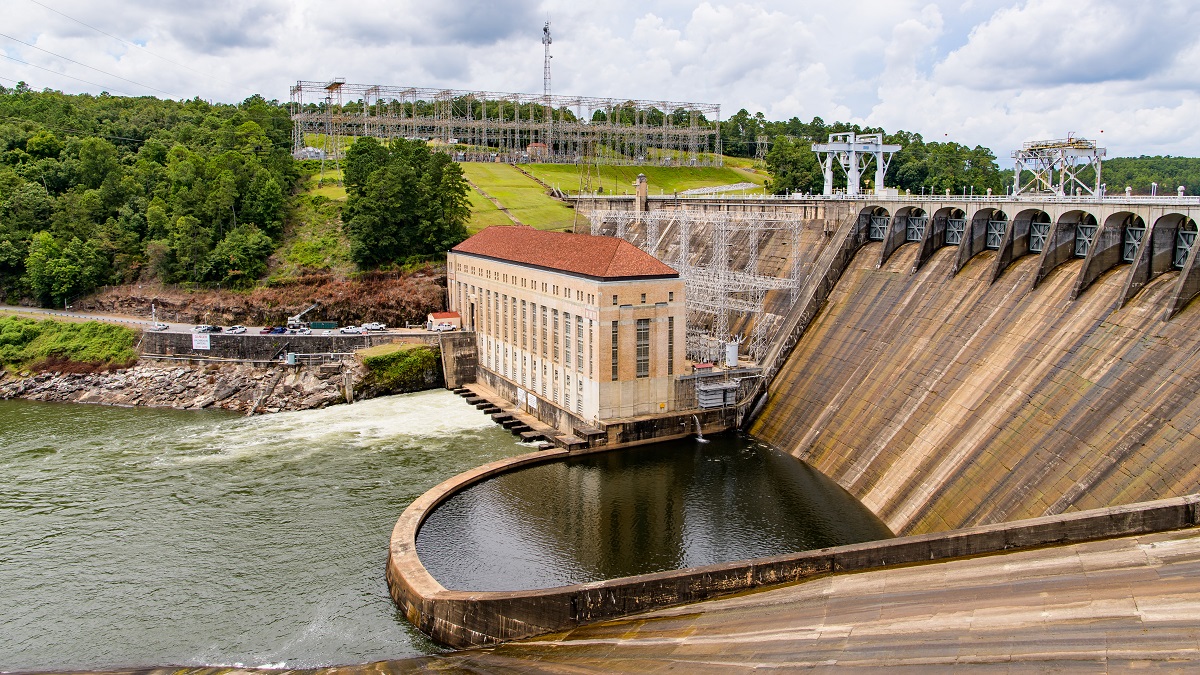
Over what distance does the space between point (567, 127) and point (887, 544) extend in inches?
4692

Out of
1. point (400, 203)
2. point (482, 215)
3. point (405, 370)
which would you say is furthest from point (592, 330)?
point (482, 215)

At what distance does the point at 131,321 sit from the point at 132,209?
69.9 ft

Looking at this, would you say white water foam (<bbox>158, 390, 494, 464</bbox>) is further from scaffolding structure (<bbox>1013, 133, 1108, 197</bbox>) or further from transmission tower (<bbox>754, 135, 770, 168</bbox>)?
transmission tower (<bbox>754, 135, 770, 168</bbox>)

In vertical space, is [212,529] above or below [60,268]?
below

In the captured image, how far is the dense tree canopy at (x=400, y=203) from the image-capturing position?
282 ft

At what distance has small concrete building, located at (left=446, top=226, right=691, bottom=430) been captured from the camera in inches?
2062

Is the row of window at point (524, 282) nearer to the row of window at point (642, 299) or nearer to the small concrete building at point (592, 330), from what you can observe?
the small concrete building at point (592, 330)

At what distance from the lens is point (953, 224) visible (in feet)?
177

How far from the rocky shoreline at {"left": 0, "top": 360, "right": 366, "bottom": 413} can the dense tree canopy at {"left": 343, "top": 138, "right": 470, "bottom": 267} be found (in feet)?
66.9

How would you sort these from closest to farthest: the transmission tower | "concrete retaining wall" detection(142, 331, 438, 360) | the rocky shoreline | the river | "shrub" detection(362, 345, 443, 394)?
the river → the rocky shoreline → "shrub" detection(362, 345, 443, 394) → "concrete retaining wall" detection(142, 331, 438, 360) → the transmission tower

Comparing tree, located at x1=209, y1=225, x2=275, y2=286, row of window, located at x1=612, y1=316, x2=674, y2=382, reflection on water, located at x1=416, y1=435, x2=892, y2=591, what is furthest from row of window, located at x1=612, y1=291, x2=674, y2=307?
tree, located at x1=209, y1=225, x2=275, y2=286

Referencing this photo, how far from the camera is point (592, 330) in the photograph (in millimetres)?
52656

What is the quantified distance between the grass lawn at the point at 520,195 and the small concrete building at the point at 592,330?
41.4m

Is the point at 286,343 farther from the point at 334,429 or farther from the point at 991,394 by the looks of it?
the point at 991,394
